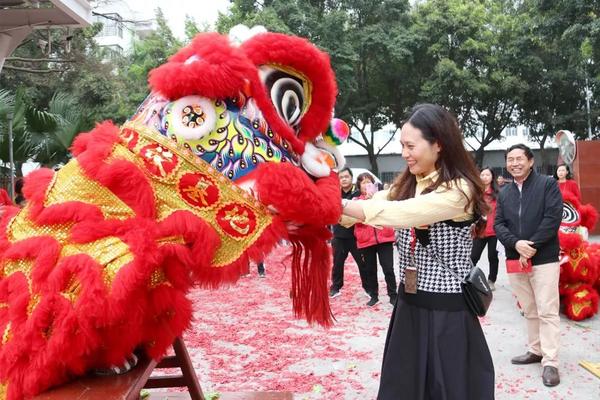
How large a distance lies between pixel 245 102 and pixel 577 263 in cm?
436

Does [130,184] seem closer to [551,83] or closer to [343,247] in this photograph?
[343,247]

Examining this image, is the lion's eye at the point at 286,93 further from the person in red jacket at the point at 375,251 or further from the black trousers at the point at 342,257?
the black trousers at the point at 342,257

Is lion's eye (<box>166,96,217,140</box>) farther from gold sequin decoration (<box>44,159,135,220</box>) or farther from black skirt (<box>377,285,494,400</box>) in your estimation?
black skirt (<box>377,285,494,400</box>)

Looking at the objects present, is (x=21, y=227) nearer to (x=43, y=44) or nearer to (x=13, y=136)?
(x=13, y=136)

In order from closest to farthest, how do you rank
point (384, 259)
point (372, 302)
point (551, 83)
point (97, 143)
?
point (97, 143) < point (384, 259) < point (372, 302) < point (551, 83)

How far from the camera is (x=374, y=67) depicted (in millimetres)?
19188

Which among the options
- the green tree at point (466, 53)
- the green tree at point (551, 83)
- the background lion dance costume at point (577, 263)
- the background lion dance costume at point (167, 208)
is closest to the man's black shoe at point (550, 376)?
the background lion dance costume at point (577, 263)

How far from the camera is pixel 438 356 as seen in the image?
7.13 feet

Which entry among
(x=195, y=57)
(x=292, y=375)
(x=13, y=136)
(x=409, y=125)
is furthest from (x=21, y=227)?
(x=13, y=136)

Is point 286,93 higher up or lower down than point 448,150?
higher up

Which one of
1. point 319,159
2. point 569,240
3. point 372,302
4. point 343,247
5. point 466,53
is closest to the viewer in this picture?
point 319,159

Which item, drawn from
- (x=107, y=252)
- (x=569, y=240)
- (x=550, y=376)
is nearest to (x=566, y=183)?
(x=569, y=240)

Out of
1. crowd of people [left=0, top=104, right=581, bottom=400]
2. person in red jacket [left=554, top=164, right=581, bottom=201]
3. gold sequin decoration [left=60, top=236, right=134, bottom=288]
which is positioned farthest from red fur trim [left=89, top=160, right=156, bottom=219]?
person in red jacket [left=554, top=164, right=581, bottom=201]

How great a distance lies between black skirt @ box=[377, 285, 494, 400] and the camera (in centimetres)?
217
